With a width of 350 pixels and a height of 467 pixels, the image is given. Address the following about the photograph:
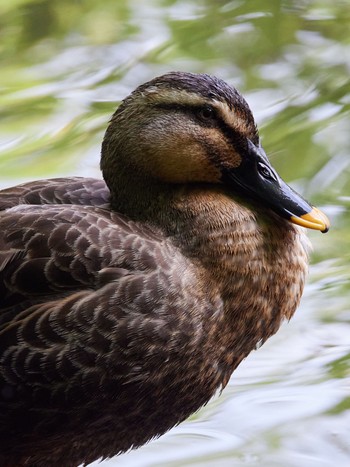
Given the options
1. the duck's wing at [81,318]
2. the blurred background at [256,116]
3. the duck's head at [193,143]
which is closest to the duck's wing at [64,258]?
the duck's wing at [81,318]

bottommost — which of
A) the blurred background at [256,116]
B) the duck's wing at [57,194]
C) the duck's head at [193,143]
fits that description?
the blurred background at [256,116]

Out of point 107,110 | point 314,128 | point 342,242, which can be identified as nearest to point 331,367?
point 342,242

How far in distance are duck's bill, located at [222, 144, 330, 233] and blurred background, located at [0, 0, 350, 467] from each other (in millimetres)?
824

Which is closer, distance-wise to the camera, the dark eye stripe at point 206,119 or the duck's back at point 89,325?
the duck's back at point 89,325

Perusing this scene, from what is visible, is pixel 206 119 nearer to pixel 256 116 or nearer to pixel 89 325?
pixel 89 325

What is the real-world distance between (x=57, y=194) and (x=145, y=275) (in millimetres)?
465

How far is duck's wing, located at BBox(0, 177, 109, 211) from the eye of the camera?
3635 mm

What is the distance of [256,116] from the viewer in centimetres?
572

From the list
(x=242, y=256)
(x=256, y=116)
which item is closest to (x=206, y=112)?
(x=242, y=256)

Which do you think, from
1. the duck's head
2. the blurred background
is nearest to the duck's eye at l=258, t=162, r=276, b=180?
the duck's head

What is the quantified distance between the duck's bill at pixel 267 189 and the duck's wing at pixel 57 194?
1.35ft

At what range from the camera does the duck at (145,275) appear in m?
3.34

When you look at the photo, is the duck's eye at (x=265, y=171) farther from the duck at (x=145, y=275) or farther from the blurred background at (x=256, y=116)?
the blurred background at (x=256, y=116)

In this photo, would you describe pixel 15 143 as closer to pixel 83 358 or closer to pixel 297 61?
pixel 297 61
